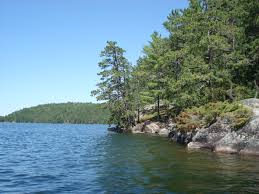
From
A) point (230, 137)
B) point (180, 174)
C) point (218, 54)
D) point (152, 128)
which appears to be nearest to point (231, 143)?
point (230, 137)

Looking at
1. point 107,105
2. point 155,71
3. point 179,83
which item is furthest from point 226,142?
point 107,105

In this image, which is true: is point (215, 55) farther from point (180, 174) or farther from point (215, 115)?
point (180, 174)

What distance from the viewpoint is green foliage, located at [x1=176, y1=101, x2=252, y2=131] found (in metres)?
29.5

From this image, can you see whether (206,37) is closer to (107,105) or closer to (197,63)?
(197,63)

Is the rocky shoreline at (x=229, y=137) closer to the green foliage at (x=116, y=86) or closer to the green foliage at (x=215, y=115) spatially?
the green foliage at (x=215, y=115)

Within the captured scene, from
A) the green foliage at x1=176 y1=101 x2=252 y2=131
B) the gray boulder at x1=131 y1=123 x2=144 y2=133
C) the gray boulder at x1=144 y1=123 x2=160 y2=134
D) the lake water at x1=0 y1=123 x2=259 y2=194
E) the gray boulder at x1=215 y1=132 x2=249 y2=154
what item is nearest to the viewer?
Result: the lake water at x1=0 y1=123 x2=259 y2=194

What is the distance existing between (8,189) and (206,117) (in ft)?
72.5

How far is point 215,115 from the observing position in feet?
109

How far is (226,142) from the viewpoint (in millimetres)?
29750

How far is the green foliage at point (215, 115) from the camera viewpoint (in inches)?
1161

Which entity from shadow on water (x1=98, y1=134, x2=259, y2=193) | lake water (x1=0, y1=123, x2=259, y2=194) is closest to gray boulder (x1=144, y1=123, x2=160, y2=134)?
shadow on water (x1=98, y1=134, x2=259, y2=193)

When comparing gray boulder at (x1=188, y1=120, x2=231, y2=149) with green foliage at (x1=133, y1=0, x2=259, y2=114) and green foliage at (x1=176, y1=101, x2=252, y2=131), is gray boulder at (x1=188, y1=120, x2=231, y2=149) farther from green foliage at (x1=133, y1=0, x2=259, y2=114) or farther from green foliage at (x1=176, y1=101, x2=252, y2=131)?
green foliage at (x1=133, y1=0, x2=259, y2=114)

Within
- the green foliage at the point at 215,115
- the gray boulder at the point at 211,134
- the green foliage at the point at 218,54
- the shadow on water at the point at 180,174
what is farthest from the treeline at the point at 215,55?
the shadow on water at the point at 180,174

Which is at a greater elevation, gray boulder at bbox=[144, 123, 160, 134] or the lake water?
gray boulder at bbox=[144, 123, 160, 134]
